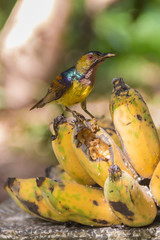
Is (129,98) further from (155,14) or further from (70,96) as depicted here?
(155,14)

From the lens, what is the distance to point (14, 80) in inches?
101

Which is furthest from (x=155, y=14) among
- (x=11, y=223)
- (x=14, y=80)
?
(x=11, y=223)

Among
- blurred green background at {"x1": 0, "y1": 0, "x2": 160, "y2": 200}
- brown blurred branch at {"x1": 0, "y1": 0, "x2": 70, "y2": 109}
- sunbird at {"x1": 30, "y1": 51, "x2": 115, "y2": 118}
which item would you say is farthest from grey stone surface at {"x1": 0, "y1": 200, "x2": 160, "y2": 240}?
brown blurred branch at {"x1": 0, "y1": 0, "x2": 70, "y2": 109}

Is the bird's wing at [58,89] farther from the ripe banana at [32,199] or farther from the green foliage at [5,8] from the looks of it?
the green foliage at [5,8]

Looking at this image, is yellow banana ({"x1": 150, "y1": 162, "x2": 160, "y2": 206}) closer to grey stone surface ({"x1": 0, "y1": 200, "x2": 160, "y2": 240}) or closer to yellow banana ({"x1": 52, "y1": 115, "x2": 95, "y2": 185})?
grey stone surface ({"x1": 0, "y1": 200, "x2": 160, "y2": 240})

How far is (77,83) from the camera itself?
27.6 inches

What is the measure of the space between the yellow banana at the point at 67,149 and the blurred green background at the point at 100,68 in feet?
5.00

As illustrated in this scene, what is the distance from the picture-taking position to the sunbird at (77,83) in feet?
2.25

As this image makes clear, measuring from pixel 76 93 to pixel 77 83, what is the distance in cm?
2

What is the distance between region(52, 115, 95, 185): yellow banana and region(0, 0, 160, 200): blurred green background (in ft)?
5.00

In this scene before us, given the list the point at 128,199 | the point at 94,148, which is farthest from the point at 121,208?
the point at 94,148

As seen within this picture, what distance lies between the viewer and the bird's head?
2.20ft

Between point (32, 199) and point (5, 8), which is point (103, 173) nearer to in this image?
point (32, 199)

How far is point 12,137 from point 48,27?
85 cm
